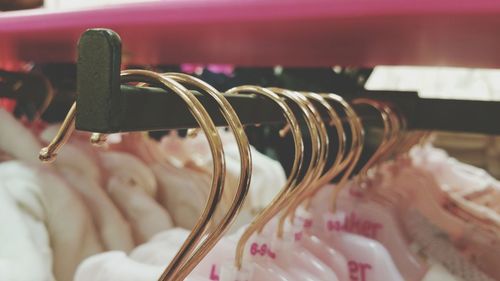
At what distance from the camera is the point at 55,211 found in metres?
0.67

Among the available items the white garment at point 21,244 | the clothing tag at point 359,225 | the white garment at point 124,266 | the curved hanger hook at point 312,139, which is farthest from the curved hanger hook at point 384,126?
the white garment at point 21,244

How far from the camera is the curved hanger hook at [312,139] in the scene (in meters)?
0.48

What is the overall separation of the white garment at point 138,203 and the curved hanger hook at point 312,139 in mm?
334

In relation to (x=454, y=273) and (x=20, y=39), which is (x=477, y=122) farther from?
(x=20, y=39)

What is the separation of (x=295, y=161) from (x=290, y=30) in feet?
0.63

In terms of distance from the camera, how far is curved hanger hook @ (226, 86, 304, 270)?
0.44 meters

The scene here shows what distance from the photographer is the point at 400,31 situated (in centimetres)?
57

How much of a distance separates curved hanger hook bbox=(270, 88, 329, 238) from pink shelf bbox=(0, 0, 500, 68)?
72 mm

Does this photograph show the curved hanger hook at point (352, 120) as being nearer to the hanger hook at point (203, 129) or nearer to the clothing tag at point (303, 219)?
the clothing tag at point (303, 219)

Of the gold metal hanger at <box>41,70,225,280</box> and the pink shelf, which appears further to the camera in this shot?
the pink shelf

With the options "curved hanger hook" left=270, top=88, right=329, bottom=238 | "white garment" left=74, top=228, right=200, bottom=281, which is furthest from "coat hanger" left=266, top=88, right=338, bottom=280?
"white garment" left=74, top=228, right=200, bottom=281

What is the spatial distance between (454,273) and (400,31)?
312 mm

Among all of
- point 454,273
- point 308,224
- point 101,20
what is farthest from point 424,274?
point 101,20

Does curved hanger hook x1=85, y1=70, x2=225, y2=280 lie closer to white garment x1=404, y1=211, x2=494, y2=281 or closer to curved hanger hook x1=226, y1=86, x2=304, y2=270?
curved hanger hook x1=226, y1=86, x2=304, y2=270
